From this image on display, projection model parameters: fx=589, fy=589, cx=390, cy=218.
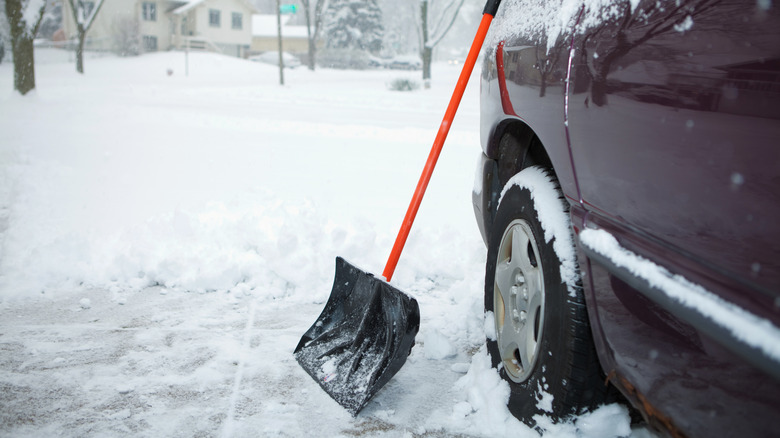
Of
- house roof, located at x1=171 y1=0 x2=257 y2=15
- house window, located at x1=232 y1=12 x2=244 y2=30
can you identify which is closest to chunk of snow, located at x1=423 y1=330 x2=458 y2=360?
house roof, located at x1=171 y1=0 x2=257 y2=15

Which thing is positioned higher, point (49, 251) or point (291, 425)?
point (49, 251)

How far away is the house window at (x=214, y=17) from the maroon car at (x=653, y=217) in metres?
49.3

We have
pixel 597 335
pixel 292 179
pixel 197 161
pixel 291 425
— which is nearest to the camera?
pixel 597 335

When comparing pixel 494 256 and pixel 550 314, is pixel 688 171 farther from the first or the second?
pixel 494 256

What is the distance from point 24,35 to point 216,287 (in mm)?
13880

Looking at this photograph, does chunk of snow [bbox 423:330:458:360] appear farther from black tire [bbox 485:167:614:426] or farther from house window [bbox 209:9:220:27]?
house window [bbox 209:9:220:27]

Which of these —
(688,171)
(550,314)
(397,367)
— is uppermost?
(688,171)

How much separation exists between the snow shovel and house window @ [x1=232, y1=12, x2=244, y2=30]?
4940cm

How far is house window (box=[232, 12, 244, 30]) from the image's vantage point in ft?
157

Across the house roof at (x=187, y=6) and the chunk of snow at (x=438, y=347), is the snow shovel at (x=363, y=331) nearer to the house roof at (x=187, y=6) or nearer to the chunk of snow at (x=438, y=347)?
the chunk of snow at (x=438, y=347)

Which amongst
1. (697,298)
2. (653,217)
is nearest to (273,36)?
(653,217)

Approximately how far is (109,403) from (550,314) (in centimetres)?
160

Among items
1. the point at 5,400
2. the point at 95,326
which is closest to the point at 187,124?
the point at 95,326

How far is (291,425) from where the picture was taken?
2041mm
